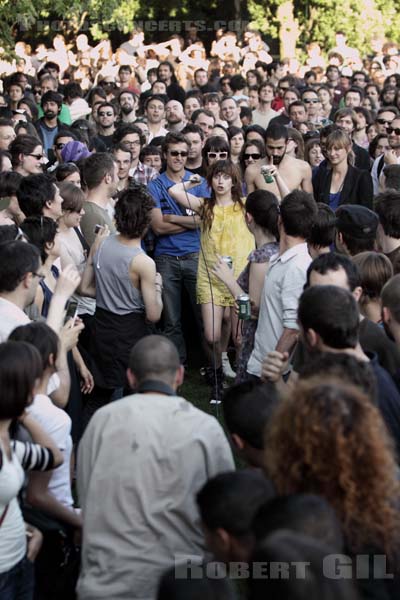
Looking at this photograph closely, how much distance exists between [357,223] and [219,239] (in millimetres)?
2055

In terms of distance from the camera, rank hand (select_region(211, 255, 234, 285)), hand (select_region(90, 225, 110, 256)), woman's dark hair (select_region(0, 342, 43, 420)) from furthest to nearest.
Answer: hand (select_region(90, 225, 110, 256)) → hand (select_region(211, 255, 234, 285)) → woman's dark hair (select_region(0, 342, 43, 420))

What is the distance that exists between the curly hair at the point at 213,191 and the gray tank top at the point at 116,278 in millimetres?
1502

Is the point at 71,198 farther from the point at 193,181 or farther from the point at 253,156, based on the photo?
the point at 253,156

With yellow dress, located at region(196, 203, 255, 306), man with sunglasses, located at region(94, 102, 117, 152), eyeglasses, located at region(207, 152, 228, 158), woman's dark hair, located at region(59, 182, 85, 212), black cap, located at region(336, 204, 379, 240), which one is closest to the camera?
black cap, located at region(336, 204, 379, 240)

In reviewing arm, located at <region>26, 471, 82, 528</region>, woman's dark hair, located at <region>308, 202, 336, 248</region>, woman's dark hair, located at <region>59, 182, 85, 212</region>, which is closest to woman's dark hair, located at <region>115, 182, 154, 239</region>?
woman's dark hair, located at <region>59, 182, 85, 212</region>

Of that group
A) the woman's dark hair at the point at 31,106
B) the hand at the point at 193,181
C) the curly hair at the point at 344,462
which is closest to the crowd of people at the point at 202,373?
the curly hair at the point at 344,462

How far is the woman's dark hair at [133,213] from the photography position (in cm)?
612

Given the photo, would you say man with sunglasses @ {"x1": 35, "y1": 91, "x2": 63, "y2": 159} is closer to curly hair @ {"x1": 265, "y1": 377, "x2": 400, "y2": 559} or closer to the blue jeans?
the blue jeans

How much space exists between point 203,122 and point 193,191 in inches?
121

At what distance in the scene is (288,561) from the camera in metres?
2.09

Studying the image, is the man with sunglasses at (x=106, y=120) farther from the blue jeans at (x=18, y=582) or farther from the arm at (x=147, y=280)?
the blue jeans at (x=18, y=582)

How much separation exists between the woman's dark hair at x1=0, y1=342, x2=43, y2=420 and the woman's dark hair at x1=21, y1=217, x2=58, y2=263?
2.07 metres

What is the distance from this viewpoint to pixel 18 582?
365cm

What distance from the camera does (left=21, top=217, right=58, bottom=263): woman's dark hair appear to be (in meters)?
5.65
